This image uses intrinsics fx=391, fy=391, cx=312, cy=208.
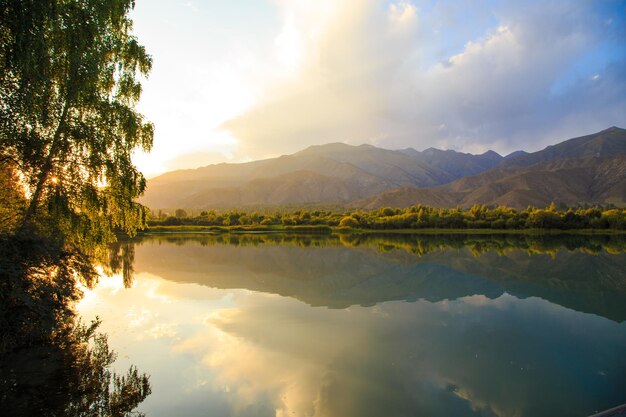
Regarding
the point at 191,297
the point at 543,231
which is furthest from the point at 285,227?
the point at 191,297

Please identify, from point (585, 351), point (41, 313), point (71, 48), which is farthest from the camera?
point (585, 351)

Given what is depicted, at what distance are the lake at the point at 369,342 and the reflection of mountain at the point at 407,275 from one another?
0.94ft

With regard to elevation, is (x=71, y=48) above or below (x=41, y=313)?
above

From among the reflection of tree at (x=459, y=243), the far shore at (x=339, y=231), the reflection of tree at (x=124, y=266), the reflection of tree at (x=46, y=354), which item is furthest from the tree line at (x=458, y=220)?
the reflection of tree at (x=46, y=354)

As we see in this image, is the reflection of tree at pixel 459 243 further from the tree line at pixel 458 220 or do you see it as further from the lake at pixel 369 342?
the lake at pixel 369 342

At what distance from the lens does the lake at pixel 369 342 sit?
10.6m

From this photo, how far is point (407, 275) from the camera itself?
3328cm

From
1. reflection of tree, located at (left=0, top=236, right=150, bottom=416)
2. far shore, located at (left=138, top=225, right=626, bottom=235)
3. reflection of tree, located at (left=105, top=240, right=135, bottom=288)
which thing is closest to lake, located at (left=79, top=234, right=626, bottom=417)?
reflection of tree, located at (left=105, top=240, right=135, bottom=288)

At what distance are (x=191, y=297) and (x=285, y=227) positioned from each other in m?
87.2

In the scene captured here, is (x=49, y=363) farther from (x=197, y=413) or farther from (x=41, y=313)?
(x=197, y=413)

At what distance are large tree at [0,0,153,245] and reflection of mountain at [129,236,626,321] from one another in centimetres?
1278

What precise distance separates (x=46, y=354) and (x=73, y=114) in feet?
27.7

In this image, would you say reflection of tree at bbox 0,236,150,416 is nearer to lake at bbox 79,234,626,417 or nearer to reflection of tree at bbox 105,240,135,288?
lake at bbox 79,234,626,417

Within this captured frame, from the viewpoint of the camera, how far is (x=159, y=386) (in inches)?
442
